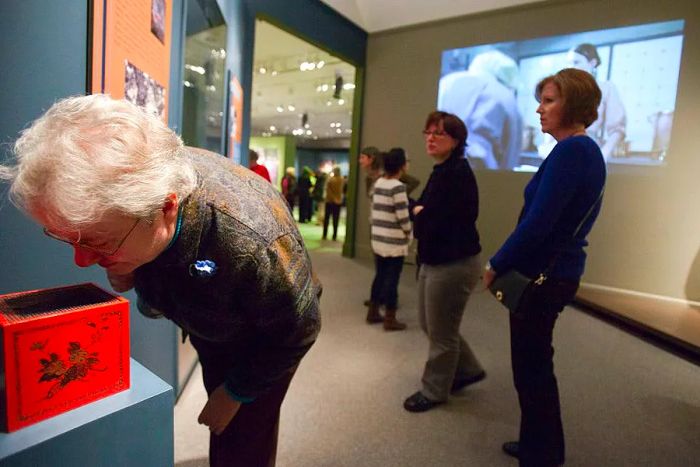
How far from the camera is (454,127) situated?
189cm

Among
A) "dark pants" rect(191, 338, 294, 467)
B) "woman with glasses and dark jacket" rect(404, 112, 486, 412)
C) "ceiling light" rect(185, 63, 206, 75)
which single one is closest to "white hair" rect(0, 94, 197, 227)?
"dark pants" rect(191, 338, 294, 467)

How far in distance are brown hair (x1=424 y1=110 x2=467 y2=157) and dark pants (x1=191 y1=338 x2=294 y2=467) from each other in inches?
51.7

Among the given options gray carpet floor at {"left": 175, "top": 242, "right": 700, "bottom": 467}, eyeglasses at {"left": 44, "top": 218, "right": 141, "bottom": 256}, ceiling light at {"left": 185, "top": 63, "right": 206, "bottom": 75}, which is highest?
ceiling light at {"left": 185, "top": 63, "right": 206, "bottom": 75}

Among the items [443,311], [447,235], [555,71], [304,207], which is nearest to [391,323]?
[443,311]

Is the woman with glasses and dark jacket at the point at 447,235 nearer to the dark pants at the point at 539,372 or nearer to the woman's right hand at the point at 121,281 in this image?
the dark pants at the point at 539,372

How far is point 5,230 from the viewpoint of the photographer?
0.93m

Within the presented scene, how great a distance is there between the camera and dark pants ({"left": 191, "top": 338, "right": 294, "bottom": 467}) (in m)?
1.02

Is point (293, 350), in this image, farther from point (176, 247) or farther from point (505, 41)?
point (505, 41)

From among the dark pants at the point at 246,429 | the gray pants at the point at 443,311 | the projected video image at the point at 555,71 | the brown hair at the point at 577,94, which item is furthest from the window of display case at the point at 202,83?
the projected video image at the point at 555,71

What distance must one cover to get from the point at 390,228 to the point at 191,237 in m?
2.39

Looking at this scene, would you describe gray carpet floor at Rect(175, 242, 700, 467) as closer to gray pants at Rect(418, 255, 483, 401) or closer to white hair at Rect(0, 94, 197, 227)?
gray pants at Rect(418, 255, 483, 401)

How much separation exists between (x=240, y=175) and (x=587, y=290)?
447 cm

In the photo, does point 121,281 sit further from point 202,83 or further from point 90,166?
point 202,83

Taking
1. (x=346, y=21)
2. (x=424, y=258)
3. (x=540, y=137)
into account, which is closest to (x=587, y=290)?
(x=540, y=137)
